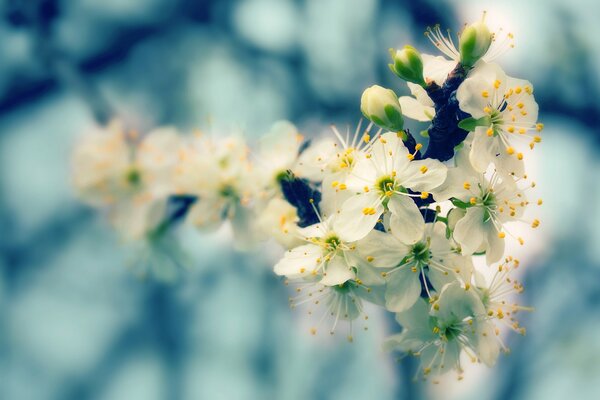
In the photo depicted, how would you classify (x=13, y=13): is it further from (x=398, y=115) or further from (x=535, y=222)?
(x=535, y=222)

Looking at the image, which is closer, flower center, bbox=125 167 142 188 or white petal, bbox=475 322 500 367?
white petal, bbox=475 322 500 367

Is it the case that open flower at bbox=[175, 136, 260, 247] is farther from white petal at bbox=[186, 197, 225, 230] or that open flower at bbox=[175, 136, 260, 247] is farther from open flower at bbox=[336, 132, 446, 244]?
open flower at bbox=[336, 132, 446, 244]

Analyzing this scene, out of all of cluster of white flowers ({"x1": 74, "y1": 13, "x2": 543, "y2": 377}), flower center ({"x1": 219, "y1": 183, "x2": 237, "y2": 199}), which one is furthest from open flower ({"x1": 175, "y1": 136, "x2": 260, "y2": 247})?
cluster of white flowers ({"x1": 74, "y1": 13, "x2": 543, "y2": 377})

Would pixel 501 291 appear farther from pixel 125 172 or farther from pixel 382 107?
pixel 125 172

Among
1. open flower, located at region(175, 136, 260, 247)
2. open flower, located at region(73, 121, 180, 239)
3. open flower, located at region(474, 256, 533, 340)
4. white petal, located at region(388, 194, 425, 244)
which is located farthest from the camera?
open flower, located at region(73, 121, 180, 239)

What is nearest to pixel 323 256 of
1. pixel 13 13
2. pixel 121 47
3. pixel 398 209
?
pixel 398 209

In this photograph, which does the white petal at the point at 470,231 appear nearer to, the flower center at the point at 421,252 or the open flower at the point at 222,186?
the flower center at the point at 421,252
